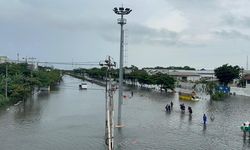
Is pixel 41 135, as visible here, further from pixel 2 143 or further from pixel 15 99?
pixel 15 99

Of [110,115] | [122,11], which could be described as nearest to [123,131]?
[122,11]

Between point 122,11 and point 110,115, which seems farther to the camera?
point 122,11

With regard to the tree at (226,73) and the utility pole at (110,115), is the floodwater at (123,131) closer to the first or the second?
the utility pole at (110,115)

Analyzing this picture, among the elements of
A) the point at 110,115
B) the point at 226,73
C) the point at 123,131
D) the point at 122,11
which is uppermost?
the point at 122,11

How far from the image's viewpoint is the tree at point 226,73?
77.1m

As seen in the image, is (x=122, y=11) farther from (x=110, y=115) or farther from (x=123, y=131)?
(x=110, y=115)

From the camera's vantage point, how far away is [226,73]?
254 feet

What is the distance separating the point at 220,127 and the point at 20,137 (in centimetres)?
1355

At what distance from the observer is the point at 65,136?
23.0 meters

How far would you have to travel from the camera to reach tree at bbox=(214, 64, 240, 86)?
77062 mm

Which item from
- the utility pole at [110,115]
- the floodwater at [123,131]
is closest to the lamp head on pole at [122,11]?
the floodwater at [123,131]

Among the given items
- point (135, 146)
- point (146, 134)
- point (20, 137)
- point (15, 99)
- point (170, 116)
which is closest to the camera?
point (135, 146)

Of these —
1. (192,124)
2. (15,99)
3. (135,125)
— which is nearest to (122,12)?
(135,125)

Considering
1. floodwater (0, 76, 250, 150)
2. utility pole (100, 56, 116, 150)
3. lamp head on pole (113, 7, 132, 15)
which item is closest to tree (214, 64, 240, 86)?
floodwater (0, 76, 250, 150)
